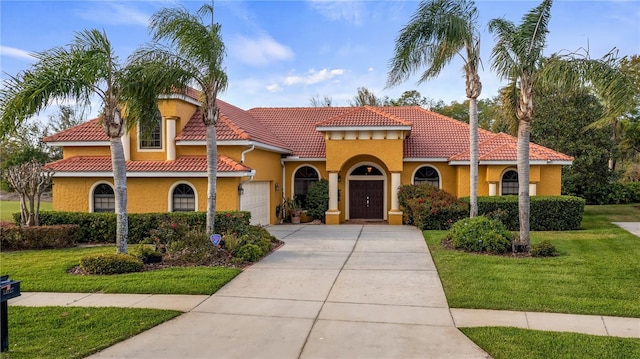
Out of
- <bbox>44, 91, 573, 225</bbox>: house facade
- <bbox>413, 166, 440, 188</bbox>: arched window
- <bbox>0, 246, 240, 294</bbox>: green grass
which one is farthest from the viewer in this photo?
<bbox>413, 166, 440, 188</bbox>: arched window

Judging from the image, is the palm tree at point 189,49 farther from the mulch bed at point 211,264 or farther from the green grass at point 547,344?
the green grass at point 547,344

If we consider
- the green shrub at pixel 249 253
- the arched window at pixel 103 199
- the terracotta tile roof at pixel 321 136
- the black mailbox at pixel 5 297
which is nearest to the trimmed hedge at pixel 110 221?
the arched window at pixel 103 199

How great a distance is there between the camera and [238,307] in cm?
A: 709

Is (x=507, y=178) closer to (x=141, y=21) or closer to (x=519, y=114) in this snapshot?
(x=519, y=114)

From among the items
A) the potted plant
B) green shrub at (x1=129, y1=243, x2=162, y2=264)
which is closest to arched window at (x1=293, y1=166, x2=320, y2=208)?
the potted plant

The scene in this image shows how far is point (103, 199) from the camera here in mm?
A: 16094

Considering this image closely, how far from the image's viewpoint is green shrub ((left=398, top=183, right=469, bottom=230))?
16.3 meters

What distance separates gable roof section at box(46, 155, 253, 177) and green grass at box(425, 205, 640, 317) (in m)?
7.60

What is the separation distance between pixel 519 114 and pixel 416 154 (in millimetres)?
8628

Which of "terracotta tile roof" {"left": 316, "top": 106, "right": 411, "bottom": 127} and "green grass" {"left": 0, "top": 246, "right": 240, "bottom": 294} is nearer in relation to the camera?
"green grass" {"left": 0, "top": 246, "right": 240, "bottom": 294}

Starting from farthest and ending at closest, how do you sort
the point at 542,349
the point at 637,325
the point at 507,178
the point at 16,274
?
1. the point at 507,178
2. the point at 16,274
3. the point at 637,325
4. the point at 542,349

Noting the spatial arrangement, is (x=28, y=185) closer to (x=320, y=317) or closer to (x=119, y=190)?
(x=119, y=190)

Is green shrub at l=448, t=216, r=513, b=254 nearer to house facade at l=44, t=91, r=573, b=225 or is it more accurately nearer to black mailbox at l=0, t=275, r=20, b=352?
house facade at l=44, t=91, r=573, b=225

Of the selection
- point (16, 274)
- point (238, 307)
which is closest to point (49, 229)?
point (16, 274)
